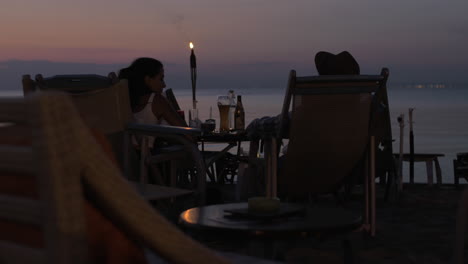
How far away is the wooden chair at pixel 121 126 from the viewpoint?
325 centimetres

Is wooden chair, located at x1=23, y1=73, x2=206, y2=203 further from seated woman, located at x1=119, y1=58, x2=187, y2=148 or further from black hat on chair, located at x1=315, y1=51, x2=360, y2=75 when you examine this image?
black hat on chair, located at x1=315, y1=51, x2=360, y2=75

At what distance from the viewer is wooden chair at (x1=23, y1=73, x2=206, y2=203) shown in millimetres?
3250

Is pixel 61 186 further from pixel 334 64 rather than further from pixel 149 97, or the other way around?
pixel 334 64

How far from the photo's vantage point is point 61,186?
2.78ft

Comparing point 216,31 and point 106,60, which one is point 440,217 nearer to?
point 216,31

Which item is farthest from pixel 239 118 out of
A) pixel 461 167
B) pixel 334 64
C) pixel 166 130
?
pixel 461 167

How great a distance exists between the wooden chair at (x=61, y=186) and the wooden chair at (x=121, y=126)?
2.03 metres

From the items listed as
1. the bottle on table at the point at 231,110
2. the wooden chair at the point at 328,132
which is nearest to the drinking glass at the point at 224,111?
the bottle on table at the point at 231,110

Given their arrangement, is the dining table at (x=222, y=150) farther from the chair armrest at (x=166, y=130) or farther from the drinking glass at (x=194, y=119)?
the chair armrest at (x=166, y=130)

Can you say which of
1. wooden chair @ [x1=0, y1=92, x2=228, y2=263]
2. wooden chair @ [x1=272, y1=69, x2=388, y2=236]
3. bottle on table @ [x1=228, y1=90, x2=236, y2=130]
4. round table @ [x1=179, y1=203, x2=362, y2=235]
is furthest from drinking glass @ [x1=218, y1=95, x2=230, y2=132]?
wooden chair @ [x1=0, y1=92, x2=228, y2=263]

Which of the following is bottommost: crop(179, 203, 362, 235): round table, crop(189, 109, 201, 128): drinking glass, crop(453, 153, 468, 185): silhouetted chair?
crop(453, 153, 468, 185): silhouetted chair

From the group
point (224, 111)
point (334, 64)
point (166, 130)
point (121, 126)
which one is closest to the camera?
point (166, 130)

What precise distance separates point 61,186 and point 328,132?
336 cm

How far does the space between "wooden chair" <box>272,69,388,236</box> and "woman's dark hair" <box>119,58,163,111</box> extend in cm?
136
